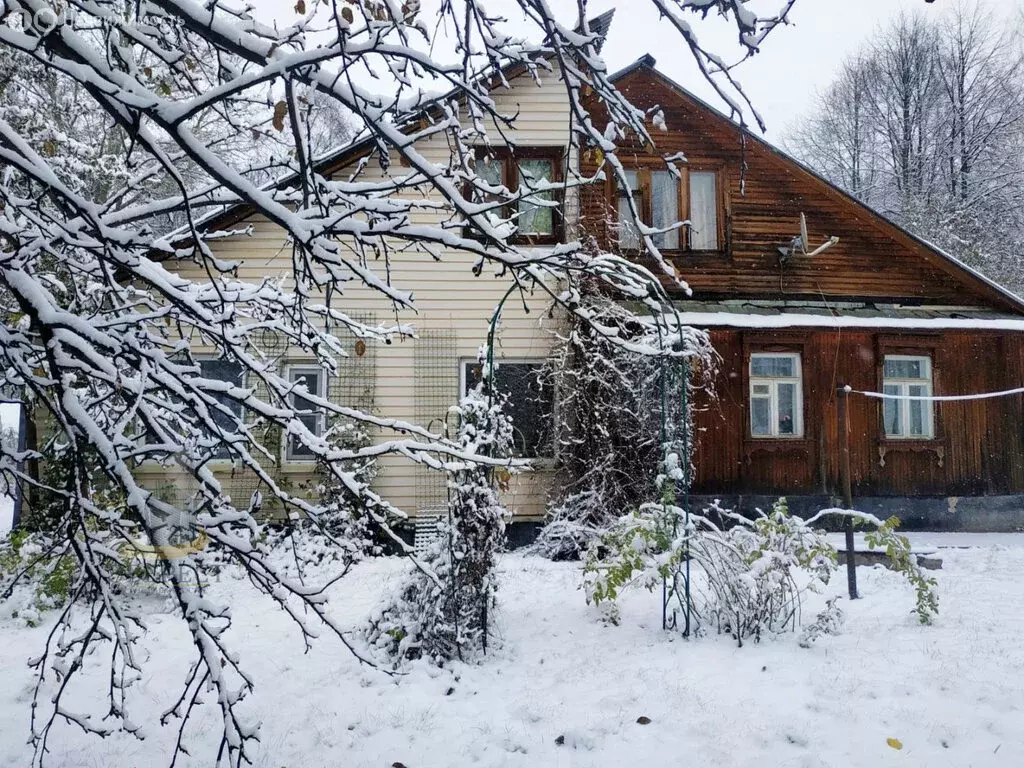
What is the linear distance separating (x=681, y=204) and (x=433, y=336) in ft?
14.9

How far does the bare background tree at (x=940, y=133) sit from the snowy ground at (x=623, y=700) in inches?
693

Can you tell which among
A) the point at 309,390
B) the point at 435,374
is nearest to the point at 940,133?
the point at 435,374

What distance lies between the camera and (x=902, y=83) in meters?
24.7

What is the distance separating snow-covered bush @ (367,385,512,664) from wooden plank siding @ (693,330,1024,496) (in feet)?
20.5

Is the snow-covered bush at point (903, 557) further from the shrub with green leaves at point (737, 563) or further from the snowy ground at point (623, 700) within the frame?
the snowy ground at point (623, 700)

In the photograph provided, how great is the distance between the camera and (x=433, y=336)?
10.4 metres

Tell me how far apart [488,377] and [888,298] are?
920 cm

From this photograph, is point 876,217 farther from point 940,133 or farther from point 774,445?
point 940,133

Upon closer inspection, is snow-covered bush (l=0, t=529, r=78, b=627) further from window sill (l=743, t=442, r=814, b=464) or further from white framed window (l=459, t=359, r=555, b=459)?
window sill (l=743, t=442, r=814, b=464)

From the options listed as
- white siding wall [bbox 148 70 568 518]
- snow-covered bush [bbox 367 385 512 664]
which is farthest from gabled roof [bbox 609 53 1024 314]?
snow-covered bush [bbox 367 385 512 664]

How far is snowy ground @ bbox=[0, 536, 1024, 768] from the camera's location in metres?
3.65

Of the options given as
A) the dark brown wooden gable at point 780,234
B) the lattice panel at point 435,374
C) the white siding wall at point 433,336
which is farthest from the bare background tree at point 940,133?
the lattice panel at point 435,374

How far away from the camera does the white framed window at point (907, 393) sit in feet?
38.1

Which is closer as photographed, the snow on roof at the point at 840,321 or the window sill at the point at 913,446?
the snow on roof at the point at 840,321
